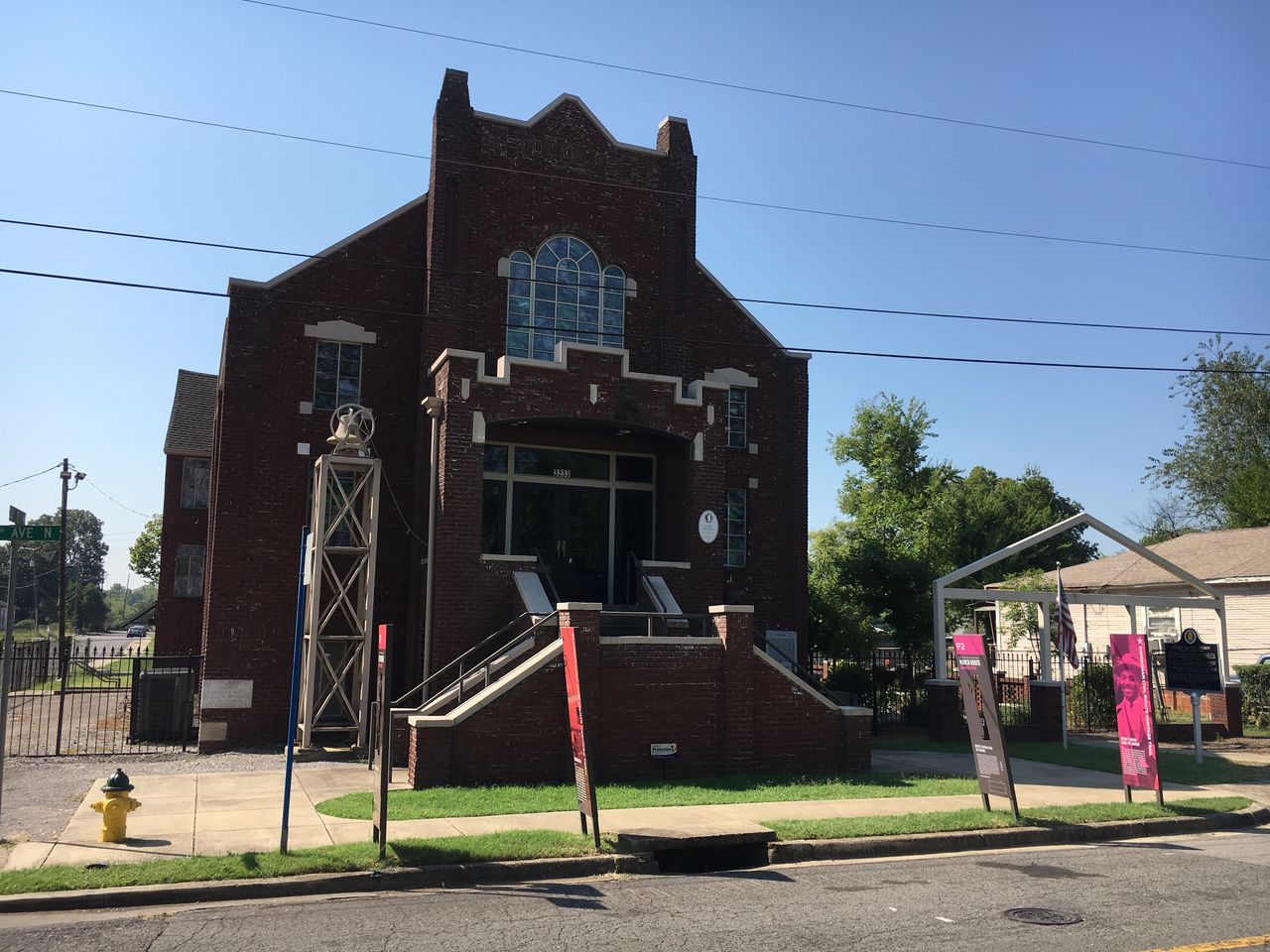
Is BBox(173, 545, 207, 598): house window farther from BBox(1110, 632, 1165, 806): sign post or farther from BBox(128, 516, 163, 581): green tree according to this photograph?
BBox(128, 516, 163, 581): green tree

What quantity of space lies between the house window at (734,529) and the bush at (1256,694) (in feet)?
43.6

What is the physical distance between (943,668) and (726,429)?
23.2 ft

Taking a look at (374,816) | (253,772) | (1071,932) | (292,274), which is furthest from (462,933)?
(292,274)

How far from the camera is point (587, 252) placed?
71.1ft

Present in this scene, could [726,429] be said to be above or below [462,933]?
above

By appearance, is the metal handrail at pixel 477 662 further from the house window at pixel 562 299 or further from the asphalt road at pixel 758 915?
the house window at pixel 562 299

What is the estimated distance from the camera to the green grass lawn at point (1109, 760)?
1655cm

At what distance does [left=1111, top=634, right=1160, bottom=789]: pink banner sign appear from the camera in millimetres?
13023

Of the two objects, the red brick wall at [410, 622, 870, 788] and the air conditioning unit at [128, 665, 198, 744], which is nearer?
the red brick wall at [410, 622, 870, 788]

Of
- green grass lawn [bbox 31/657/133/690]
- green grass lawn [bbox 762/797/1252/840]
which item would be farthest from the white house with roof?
green grass lawn [bbox 31/657/133/690]

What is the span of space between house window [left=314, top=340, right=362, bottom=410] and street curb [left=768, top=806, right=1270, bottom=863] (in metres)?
13.3

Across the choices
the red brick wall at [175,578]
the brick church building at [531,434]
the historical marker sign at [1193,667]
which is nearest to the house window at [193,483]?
the red brick wall at [175,578]

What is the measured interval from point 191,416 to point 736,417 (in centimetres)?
1879

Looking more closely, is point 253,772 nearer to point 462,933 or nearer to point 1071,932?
point 462,933
